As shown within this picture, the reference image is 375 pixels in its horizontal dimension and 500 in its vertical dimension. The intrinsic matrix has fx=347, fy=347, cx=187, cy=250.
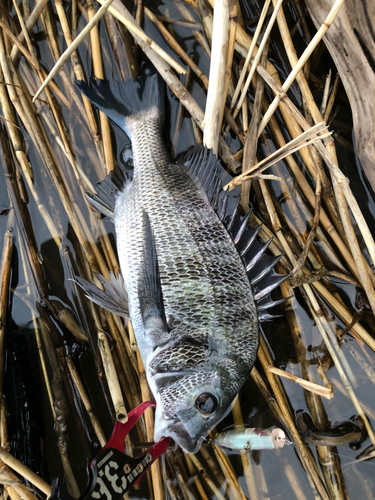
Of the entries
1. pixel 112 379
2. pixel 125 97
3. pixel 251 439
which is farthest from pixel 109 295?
pixel 125 97

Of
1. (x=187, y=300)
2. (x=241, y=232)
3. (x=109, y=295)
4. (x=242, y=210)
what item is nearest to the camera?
(x=187, y=300)

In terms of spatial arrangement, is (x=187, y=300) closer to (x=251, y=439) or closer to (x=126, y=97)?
(x=251, y=439)

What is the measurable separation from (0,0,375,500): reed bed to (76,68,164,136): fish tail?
107 millimetres

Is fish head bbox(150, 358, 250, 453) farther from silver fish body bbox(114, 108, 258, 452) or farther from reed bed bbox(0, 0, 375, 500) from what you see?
reed bed bbox(0, 0, 375, 500)

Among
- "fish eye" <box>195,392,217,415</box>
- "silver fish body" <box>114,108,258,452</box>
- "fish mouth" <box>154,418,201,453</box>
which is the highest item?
"silver fish body" <box>114,108,258,452</box>

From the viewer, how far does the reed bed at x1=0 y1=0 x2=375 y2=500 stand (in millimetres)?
1792

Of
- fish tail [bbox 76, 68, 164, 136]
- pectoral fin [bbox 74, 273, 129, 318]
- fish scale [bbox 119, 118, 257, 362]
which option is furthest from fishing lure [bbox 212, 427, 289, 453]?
fish tail [bbox 76, 68, 164, 136]

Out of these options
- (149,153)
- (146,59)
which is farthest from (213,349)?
(146,59)

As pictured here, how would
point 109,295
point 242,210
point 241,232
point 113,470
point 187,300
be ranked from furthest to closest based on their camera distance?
point 242,210 < point 109,295 < point 241,232 < point 187,300 < point 113,470

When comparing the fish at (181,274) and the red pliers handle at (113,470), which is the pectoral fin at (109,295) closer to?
the fish at (181,274)

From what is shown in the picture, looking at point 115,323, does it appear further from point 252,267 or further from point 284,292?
point 284,292

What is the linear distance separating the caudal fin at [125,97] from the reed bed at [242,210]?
0.11m

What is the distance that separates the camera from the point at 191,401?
1422mm

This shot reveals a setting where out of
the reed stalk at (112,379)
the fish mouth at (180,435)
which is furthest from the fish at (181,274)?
the reed stalk at (112,379)
